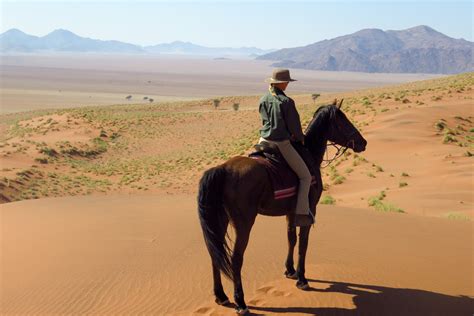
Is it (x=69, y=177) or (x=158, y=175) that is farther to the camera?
(x=158, y=175)

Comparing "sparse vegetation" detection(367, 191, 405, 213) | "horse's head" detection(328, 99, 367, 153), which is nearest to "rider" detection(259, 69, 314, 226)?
"horse's head" detection(328, 99, 367, 153)

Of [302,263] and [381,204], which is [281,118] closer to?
[302,263]

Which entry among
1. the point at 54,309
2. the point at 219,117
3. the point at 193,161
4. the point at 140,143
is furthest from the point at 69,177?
the point at 219,117

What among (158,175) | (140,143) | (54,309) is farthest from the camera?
(140,143)

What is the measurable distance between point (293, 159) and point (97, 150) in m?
28.1

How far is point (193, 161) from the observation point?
2906 cm

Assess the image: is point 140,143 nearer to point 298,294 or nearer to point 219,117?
point 219,117

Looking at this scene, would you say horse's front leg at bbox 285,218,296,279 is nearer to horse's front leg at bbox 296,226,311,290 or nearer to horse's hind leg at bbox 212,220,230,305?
horse's front leg at bbox 296,226,311,290

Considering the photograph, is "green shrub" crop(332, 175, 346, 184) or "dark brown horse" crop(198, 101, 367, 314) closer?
"dark brown horse" crop(198, 101, 367, 314)

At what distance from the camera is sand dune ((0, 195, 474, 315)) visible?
657cm

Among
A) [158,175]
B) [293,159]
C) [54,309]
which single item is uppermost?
[293,159]

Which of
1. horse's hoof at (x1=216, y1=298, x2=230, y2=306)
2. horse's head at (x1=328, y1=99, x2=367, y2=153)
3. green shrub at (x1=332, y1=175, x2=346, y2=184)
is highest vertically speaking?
horse's head at (x1=328, y1=99, x2=367, y2=153)

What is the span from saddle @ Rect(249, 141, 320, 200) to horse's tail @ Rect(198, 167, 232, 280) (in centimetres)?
73

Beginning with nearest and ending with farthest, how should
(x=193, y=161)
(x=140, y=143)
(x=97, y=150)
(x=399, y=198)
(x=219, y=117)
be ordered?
1. (x=399, y=198)
2. (x=193, y=161)
3. (x=97, y=150)
4. (x=140, y=143)
5. (x=219, y=117)
